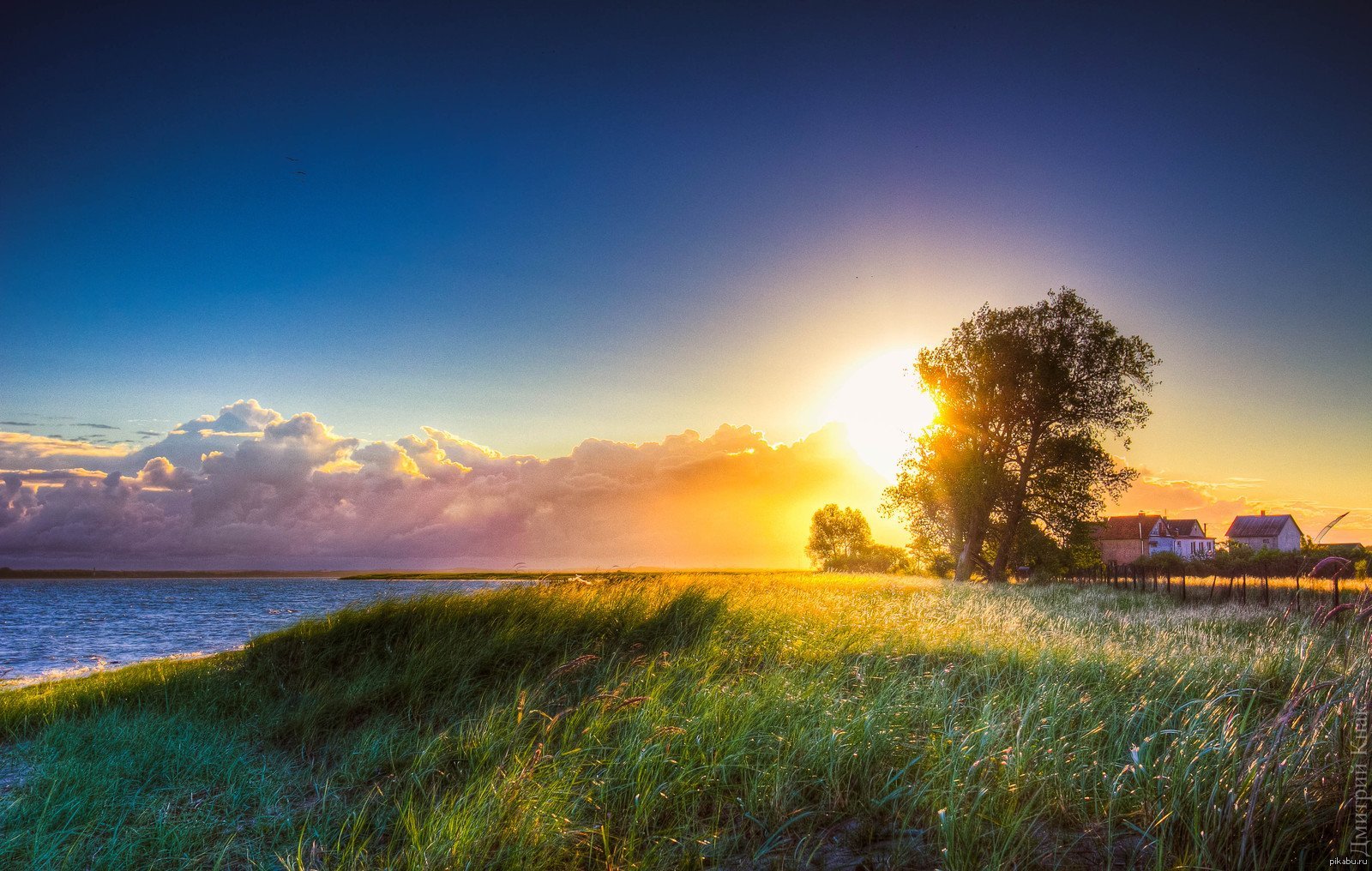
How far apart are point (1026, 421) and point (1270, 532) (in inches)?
2488

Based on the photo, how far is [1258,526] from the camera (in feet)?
233

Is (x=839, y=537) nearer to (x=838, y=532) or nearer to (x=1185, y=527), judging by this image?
(x=838, y=532)

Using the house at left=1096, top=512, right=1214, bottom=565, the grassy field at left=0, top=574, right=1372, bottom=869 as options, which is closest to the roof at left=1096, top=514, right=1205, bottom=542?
the house at left=1096, top=512, right=1214, bottom=565

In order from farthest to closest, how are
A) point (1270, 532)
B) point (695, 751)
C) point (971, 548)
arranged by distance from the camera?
point (1270, 532), point (971, 548), point (695, 751)

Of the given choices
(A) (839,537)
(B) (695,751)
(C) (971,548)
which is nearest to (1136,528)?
(A) (839,537)

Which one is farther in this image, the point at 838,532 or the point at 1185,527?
the point at 838,532

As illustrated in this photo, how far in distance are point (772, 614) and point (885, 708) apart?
458cm

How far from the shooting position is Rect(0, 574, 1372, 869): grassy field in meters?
3.54

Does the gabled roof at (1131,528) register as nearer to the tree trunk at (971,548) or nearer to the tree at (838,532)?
the tree at (838,532)

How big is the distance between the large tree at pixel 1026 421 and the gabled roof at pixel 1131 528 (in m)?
53.2

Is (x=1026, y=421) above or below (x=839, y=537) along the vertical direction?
above

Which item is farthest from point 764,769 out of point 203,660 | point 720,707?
point 203,660

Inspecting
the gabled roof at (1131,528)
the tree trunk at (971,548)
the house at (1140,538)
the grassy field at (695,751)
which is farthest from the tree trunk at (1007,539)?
the gabled roof at (1131,528)

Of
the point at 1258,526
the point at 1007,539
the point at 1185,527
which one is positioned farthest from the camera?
the point at 1185,527
